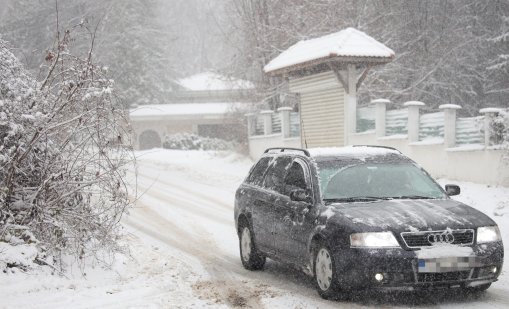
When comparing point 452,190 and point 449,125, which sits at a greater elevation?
point 449,125

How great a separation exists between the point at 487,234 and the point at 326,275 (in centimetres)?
176

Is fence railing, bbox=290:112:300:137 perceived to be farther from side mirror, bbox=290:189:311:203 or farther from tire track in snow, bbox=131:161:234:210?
side mirror, bbox=290:189:311:203

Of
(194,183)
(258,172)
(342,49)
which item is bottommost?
(194,183)

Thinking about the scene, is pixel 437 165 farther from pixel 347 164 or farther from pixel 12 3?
pixel 12 3

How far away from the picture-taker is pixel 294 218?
809cm

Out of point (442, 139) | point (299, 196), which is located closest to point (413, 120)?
point (442, 139)

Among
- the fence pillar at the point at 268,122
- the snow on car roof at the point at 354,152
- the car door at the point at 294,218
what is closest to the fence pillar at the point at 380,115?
the fence pillar at the point at 268,122

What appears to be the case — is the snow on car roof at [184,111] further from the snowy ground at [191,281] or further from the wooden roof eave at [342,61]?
the snowy ground at [191,281]

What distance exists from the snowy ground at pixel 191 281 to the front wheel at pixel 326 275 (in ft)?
0.36

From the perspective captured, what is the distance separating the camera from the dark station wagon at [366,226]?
262 inches

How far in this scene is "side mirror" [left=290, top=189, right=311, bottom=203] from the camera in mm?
7863

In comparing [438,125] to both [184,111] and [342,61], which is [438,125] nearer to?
[342,61]

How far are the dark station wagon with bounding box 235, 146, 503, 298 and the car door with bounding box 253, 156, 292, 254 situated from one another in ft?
0.05

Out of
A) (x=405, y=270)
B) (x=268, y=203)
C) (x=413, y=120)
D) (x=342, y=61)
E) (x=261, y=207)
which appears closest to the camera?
(x=405, y=270)
